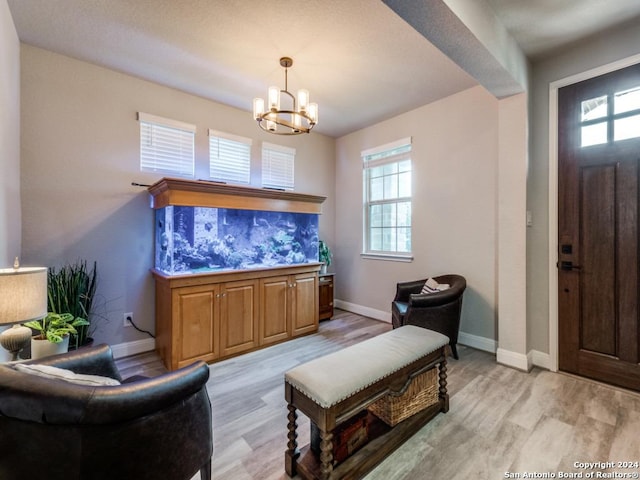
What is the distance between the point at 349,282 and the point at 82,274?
3.42 m

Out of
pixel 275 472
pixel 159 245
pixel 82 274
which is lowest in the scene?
pixel 275 472

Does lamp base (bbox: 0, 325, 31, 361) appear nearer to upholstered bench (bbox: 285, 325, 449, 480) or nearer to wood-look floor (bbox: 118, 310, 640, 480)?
wood-look floor (bbox: 118, 310, 640, 480)

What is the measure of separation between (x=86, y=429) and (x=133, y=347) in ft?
8.16

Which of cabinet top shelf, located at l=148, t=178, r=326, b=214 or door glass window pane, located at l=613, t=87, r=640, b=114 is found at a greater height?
door glass window pane, located at l=613, t=87, r=640, b=114

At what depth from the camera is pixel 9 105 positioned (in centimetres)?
214

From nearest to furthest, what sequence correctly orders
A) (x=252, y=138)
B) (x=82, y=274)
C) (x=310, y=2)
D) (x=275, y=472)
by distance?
(x=275, y=472)
(x=310, y=2)
(x=82, y=274)
(x=252, y=138)

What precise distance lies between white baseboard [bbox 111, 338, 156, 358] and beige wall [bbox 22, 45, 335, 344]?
72mm

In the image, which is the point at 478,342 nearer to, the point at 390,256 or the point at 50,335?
the point at 390,256

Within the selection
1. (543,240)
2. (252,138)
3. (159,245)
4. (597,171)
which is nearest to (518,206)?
(543,240)

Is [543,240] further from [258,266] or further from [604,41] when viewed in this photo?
[258,266]

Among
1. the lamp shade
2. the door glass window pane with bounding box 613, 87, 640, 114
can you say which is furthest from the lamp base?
the door glass window pane with bounding box 613, 87, 640, 114

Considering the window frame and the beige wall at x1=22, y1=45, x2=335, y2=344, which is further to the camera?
the window frame

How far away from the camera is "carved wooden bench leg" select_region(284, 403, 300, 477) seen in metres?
1.54

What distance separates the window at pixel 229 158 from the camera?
3.60 m
